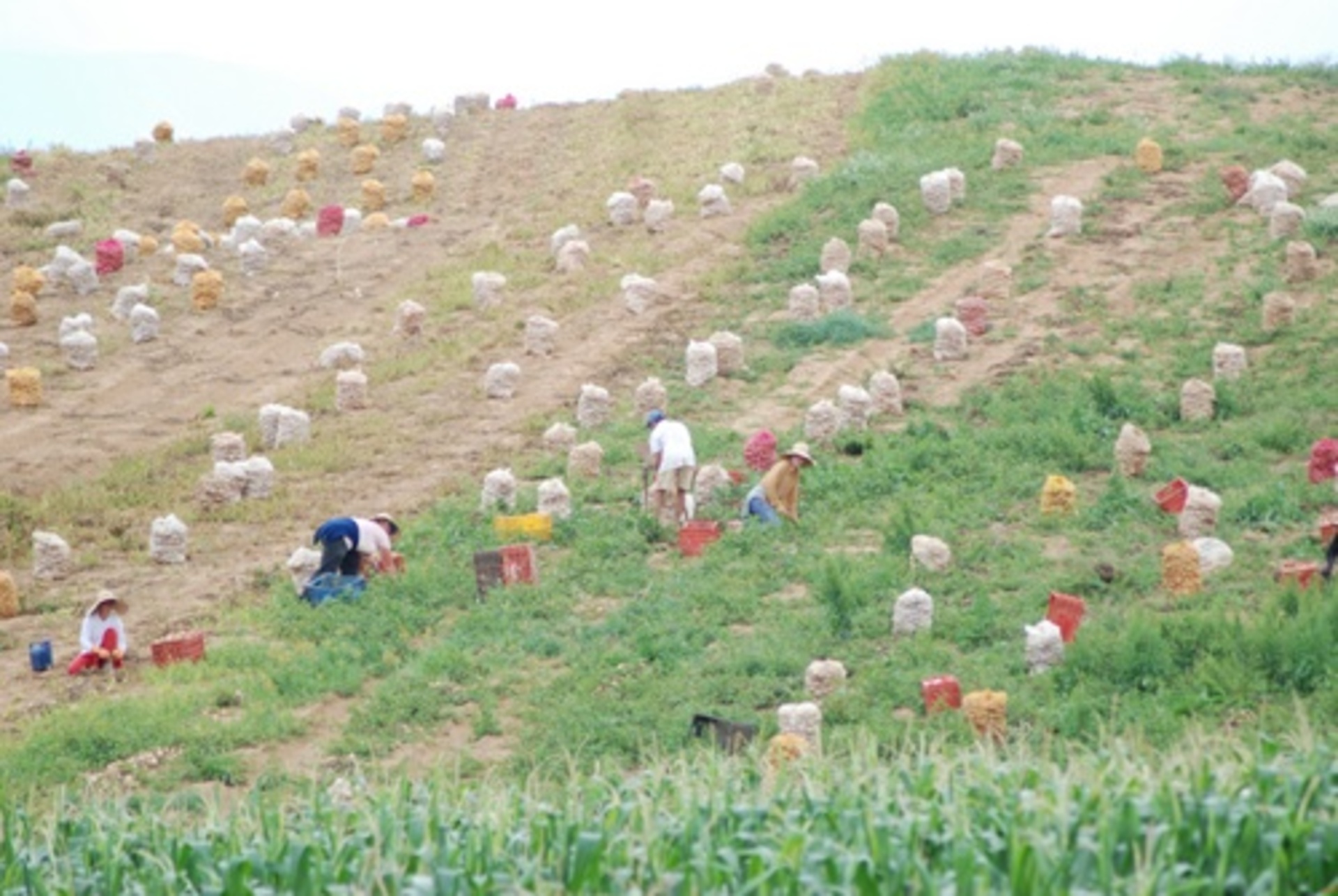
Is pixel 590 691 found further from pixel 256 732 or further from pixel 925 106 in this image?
pixel 925 106

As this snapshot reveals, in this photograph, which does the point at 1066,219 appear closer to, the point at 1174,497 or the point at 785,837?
the point at 1174,497

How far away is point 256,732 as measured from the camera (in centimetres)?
1619

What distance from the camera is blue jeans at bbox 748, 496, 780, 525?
19562 millimetres

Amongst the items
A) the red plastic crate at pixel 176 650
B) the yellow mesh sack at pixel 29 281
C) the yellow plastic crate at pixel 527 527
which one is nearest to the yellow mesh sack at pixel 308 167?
the yellow mesh sack at pixel 29 281

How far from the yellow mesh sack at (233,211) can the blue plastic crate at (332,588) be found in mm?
15315

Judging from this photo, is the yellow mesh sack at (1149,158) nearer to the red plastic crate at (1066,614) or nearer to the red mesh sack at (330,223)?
the red mesh sack at (330,223)

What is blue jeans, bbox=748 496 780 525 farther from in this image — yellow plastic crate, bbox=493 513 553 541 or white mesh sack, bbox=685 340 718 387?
white mesh sack, bbox=685 340 718 387

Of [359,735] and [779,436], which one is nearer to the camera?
[359,735]

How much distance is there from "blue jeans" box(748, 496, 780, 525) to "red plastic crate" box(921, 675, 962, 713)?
4236 millimetres

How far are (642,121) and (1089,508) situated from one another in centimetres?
1797

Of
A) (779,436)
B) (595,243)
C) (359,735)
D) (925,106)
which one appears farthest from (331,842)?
(925,106)

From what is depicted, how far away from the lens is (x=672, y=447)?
1967cm

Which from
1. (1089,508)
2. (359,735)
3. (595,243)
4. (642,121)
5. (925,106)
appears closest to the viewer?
(359,735)

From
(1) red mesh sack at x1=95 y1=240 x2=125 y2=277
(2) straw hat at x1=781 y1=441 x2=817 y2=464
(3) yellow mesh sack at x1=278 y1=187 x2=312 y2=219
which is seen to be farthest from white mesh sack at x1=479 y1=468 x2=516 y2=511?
(3) yellow mesh sack at x1=278 y1=187 x2=312 y2=219
